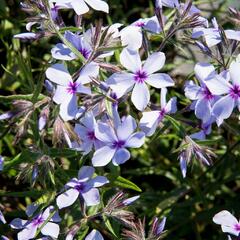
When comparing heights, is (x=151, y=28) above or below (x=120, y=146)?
above

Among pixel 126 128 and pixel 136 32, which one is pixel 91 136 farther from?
pixel 136 32

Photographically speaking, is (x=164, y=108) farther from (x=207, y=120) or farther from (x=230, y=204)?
(x=230, y=204)

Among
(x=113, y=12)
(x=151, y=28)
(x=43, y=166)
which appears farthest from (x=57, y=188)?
(x=113, y=12)

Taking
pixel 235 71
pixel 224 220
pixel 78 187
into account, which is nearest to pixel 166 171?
pixel 224 220

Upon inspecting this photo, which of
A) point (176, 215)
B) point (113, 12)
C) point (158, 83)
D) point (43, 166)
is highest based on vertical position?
point (158, 83)

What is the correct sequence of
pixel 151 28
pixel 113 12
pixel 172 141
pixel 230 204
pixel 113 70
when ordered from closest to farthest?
1. pixel 113 70
2. pixel 151 28
3. pixel 230 204
4. pixel 172 141
5. pixel 113 12

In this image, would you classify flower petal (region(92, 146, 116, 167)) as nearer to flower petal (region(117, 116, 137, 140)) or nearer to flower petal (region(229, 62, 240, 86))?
flower petal (region(117, 116, 137, 140))

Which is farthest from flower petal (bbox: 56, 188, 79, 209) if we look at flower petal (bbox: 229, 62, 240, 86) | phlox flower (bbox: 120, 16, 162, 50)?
flower petal (bbox: 229, 62, 240, 86)
